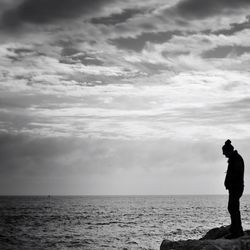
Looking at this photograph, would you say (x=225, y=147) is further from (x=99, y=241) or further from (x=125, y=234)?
(x=125, y=234)

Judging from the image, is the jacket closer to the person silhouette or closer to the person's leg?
A: the person silhouette

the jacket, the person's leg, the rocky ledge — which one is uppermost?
the jacket

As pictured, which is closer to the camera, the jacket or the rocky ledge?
the rocky ledge

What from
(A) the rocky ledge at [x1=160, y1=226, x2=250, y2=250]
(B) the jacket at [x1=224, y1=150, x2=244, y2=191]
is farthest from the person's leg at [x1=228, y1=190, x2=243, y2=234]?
(A) the rocky ledge at [x1=160, y1=226, x2=250, y2=250]

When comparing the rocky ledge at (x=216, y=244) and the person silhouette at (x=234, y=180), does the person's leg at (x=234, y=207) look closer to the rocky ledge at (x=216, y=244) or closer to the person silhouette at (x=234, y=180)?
the person silhouette at (x=234, y=180)

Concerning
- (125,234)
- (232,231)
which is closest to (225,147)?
(232,231)

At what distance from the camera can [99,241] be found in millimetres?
29781

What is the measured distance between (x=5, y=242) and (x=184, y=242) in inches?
829

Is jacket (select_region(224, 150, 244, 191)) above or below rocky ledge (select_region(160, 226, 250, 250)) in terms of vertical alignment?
above

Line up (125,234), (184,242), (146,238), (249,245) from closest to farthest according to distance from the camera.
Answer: (249,245), (184,242), (146,238), (125,234)

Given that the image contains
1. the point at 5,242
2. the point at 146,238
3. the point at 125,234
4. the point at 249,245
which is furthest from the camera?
the point at 125,234

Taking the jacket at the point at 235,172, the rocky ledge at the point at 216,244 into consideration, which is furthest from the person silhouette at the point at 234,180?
the rocky ledge at the point at 216,244

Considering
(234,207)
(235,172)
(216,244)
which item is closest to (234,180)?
(235,172)

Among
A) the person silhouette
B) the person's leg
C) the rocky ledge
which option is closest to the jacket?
the person silhouette
